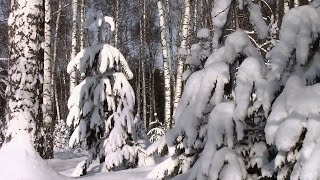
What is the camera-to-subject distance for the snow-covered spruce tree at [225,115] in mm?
2697

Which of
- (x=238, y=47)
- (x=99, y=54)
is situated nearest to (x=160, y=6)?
(x=99, y=54)

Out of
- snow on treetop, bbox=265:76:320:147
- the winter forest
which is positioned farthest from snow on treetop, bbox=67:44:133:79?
snow on treetop, bbox=265:76:320:147

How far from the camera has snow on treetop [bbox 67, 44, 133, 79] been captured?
21.8 feet

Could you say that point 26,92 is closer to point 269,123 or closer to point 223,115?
point 223,115

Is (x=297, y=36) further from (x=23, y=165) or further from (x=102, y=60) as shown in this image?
(x=102, y=60)

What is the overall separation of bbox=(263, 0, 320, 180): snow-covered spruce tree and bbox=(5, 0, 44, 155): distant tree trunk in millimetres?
2542

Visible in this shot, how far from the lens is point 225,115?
107 inches

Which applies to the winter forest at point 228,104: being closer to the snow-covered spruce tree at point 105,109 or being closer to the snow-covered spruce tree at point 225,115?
the snow-covered spruce tree at point 225,115

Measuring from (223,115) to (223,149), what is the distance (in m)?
0.23

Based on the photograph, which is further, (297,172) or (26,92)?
(26,92)

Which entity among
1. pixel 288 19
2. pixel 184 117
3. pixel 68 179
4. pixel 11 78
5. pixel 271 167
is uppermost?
pixel 288 19

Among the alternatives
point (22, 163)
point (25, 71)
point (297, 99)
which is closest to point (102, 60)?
point (25, 71)

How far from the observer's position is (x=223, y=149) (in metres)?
2.71

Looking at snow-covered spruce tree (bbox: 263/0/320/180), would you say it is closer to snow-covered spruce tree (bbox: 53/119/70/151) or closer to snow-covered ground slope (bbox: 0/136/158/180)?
snow-covered ground slope (bbox: 0/136/158/180)
